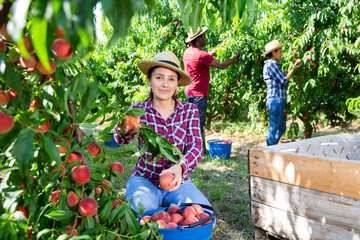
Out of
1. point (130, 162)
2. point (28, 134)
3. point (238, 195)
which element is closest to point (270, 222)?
point (238, 195)

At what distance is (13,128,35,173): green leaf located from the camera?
49 cm

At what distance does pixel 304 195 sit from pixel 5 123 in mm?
1580

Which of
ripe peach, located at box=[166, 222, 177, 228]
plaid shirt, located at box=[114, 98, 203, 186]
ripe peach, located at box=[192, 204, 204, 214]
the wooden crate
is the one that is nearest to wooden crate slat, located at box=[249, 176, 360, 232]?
the wooden crate

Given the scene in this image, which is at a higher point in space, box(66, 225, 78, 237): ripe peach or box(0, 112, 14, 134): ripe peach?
box(0, 112, 14, 134): ripe peach

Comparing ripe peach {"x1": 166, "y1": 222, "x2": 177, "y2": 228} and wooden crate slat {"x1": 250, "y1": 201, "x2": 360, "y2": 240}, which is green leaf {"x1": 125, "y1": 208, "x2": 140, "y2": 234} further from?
wooden crate slat {"x1": 250, "y1": 201, "x2": 360, "y2": 240}

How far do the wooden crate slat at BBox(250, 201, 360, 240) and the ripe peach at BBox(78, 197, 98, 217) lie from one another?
1337 millimetres

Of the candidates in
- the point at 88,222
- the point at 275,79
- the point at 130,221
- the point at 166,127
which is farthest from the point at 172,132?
the point at 275,79

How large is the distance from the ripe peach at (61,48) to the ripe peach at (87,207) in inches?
14.7

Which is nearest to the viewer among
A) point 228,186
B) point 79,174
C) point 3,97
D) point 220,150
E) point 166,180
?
point 3,97

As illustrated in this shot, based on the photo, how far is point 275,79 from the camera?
3.79m

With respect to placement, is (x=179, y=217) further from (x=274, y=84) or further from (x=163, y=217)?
(x=274, y=84)

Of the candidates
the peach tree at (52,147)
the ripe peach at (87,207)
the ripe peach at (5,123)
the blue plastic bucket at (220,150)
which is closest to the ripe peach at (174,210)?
the peach tree at (52,147)

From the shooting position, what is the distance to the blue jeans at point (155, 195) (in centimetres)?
165

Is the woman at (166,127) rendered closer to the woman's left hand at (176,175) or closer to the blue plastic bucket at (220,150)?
the woman's left hand at (176,175)
